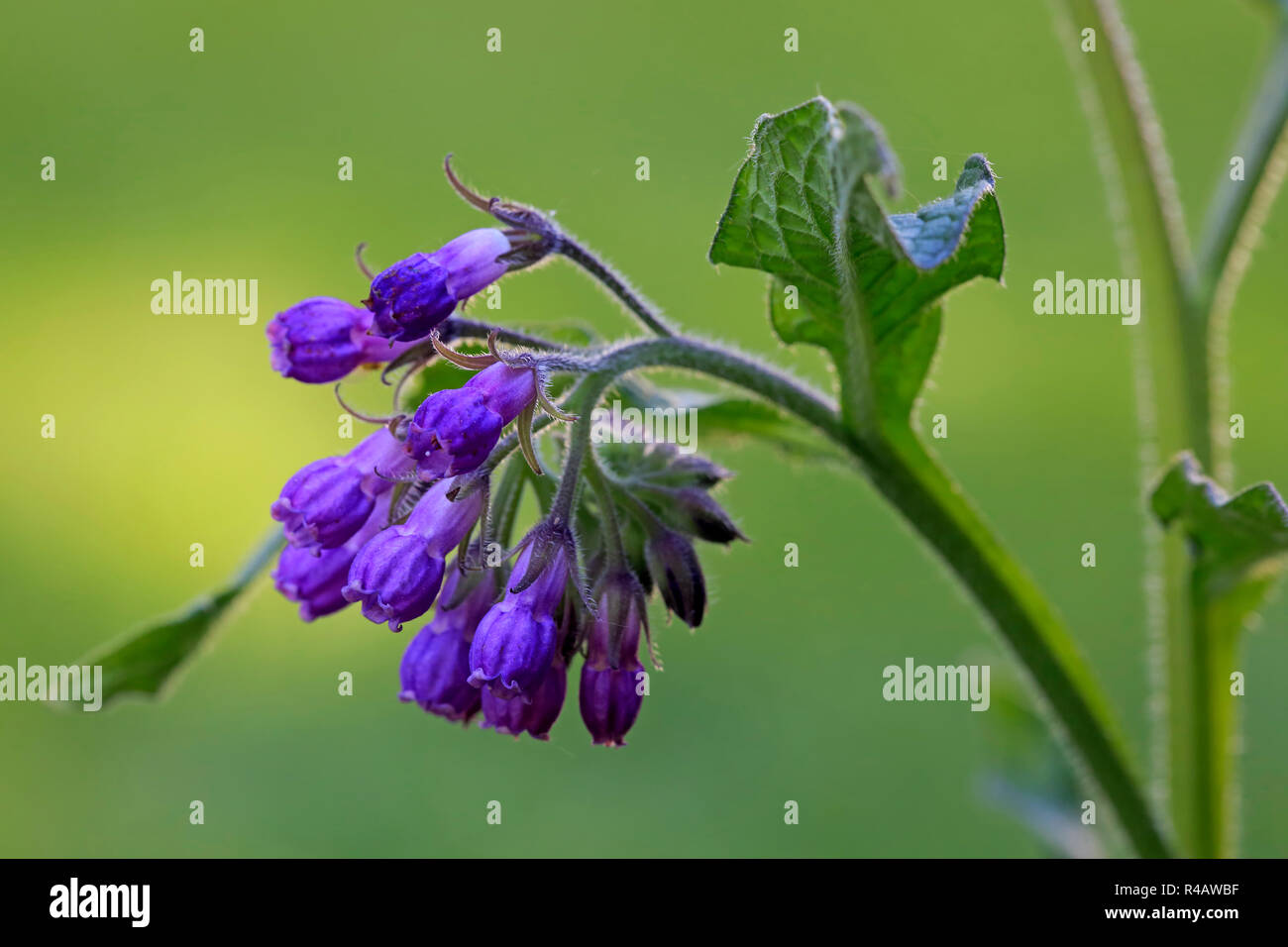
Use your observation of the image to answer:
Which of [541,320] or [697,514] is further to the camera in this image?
[541,320]

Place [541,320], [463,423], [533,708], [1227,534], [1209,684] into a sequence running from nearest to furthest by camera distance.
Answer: [463,423], [533,708], [1227,534], [1209,684], [541,320]

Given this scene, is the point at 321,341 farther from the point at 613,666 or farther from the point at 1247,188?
the point at 1247,188

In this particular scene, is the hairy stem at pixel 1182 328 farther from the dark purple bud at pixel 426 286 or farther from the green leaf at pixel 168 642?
the green leaf at pixel 168 642

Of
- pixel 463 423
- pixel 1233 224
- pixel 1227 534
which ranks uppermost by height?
pixel 1233 224

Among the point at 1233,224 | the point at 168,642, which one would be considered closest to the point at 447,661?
the point at 168,642

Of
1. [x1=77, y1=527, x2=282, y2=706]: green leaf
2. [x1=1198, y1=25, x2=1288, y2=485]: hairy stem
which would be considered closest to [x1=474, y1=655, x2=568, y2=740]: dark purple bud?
[x1=77, y1=527, x2=282, y2=706]: green leaf

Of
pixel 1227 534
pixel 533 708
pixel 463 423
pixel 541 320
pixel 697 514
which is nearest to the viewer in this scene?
pixel 463 423
